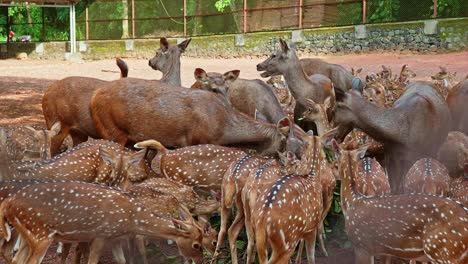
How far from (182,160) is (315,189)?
6.39 feet

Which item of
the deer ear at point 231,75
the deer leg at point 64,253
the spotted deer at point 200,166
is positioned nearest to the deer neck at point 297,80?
the deer ear at point 231,75

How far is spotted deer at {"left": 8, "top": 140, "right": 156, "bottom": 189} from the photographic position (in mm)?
7340

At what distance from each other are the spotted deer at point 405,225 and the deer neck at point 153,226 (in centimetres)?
142

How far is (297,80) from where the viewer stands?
1188cm

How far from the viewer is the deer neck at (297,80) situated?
38.3ft

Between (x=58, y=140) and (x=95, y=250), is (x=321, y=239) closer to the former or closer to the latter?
(x=95, y=250)

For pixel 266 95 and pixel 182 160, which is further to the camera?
pixel 266 95

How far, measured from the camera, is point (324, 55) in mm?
26828

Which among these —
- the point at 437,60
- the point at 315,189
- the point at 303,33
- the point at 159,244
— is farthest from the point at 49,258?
the point at 303,33

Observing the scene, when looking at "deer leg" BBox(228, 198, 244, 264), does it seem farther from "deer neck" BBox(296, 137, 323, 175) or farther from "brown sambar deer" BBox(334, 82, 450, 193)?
"brown sambar deer" BBox(334, 82, 450, 193)

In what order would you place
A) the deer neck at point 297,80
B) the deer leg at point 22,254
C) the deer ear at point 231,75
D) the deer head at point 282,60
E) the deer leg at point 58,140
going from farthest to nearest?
the deer head at point 282,60
the deer neck at point 297,80
the deer ear at point 231,75
the deer leg at point 58,140
the deer leg at point 22,254

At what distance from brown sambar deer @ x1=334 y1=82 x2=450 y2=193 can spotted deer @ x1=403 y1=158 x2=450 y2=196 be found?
1424 millimetres

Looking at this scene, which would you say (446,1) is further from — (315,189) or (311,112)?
(315,189)

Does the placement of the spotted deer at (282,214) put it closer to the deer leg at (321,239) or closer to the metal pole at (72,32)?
the deer leg at (321,239)
